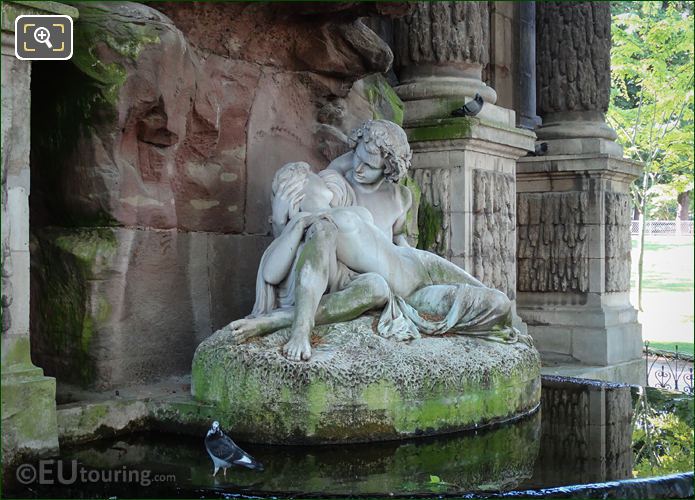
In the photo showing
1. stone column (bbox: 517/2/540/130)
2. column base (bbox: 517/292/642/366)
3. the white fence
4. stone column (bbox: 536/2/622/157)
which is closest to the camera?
column base (bbox: 517/292/642/366)

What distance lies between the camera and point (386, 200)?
20.6 feet

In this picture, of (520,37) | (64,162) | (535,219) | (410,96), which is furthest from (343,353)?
(520,37)

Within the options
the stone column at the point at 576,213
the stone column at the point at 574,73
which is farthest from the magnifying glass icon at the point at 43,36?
the stone column at the point at 574,73

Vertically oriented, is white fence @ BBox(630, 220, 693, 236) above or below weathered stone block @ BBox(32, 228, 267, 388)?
above

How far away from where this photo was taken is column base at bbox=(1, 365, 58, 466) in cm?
413

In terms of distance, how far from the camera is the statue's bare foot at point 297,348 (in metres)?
4.63

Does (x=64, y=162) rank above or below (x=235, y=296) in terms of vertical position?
above

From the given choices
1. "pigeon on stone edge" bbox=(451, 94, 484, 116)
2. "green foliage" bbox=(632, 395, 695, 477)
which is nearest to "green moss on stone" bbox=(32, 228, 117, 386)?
"green foliage" bbox=(632, 395, 695, 477)

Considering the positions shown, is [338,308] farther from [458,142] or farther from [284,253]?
[458,142]

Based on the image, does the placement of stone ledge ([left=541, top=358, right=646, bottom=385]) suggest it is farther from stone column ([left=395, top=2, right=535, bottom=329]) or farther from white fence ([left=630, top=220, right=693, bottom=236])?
white fence ([left=630, top=220, right=693, bottom=236])

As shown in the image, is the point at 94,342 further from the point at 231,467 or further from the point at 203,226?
the point at 231,467

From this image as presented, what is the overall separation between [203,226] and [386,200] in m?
1.36

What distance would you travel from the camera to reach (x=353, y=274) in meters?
5.39

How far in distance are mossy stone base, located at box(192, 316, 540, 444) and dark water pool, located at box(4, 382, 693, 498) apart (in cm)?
10
